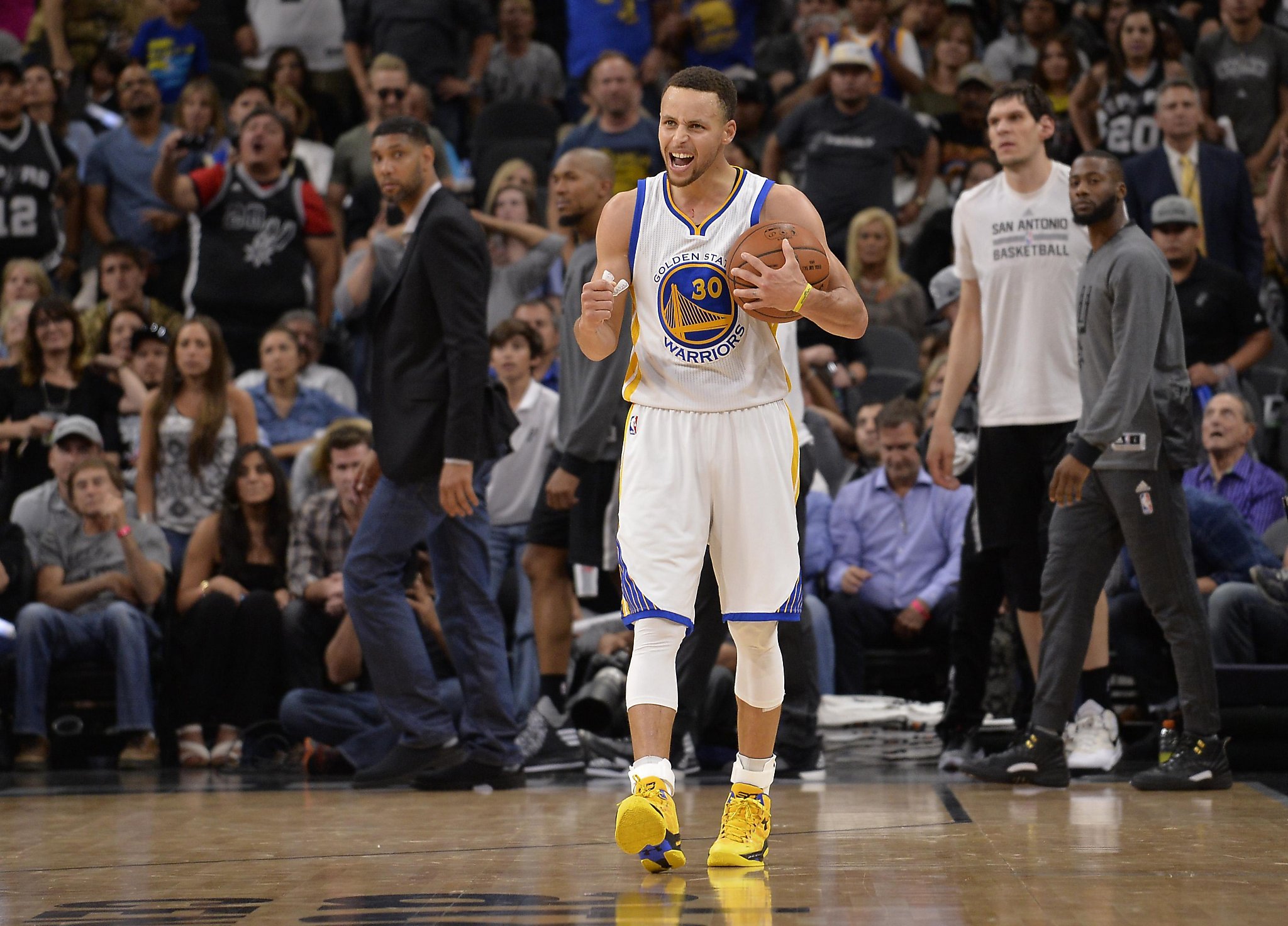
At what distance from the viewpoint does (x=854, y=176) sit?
1120cm

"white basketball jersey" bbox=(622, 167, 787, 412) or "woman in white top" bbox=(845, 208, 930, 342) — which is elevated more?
"woman in white top" bbox=(845, 208, 930, 342)

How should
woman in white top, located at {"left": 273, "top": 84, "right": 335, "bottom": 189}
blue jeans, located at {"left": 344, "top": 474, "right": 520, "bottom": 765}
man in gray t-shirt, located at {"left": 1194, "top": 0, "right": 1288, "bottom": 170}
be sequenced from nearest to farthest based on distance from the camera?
1. blue jeans, located at {"left": 344, "top": 474, "right": 520, "bottom": 765}
2. man in gray t-shirt, located at {"left": 1194, "top": 0, "right": 1288, "bottom": 170}
3. woman in white top, located at {"left": 273, "top": 84, "right": 335, "bottom": 189}

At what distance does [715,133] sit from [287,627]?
4.21 m

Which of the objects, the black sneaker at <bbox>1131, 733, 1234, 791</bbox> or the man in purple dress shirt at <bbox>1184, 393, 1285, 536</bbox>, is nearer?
the black sneaker at <bbox>1131, 733, 1234, 791</bbox>

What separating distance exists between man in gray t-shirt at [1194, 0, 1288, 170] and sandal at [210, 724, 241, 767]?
26.0ft

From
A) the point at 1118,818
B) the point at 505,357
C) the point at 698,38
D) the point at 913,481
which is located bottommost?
the point at 1118,818

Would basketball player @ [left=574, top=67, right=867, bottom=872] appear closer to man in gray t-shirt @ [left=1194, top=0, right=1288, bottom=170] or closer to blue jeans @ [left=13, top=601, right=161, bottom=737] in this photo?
blue jeans @ [left=13, top=601, right=161, bottom=737]

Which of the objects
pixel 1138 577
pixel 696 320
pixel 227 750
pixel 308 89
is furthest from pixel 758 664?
pixel 308 89

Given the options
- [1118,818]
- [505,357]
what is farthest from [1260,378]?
[1118,818]

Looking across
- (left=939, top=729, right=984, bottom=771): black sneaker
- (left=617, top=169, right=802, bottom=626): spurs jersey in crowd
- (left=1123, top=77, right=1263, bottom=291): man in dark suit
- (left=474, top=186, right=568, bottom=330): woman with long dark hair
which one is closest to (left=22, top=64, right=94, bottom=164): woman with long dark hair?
(left=474, top=186, right=568, bottom=330): woman with long dark hair

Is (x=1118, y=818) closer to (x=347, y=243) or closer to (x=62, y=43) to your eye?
(x=347, y=243)

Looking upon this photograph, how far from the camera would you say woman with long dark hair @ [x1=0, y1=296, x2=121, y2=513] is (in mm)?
9062

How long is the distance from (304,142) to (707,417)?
872 cm

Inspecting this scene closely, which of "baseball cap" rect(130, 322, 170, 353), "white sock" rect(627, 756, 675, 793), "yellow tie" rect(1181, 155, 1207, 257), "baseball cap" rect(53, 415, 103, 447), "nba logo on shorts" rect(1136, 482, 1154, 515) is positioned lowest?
"white sock" rect(627, 756, 675, 793)
